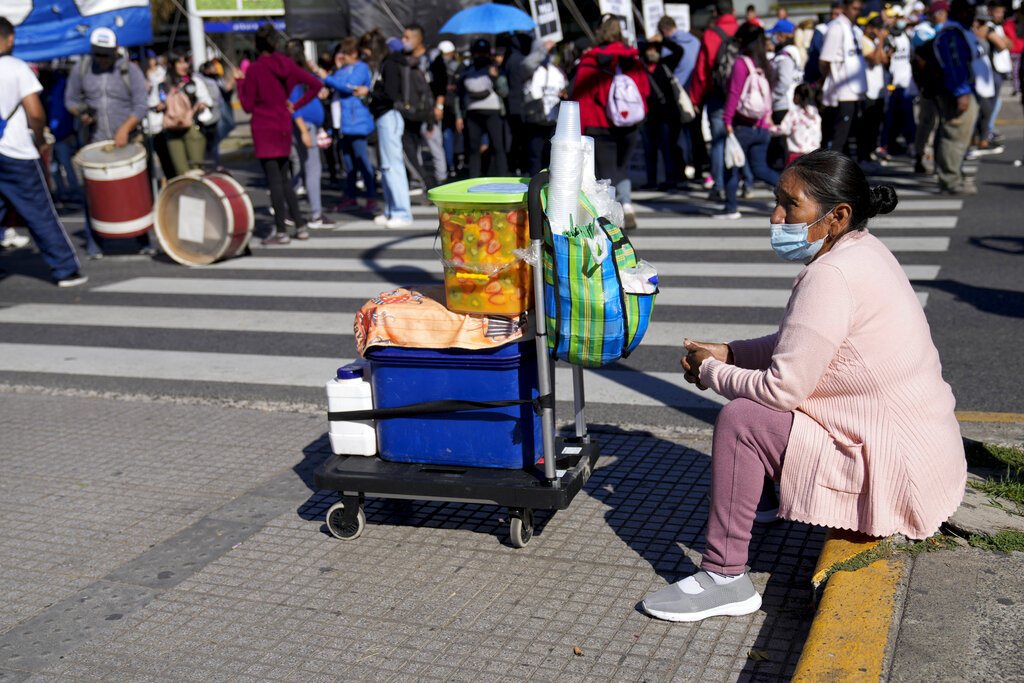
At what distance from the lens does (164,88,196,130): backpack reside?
40.4 feet

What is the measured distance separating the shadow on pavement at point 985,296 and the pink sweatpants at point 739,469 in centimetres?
433

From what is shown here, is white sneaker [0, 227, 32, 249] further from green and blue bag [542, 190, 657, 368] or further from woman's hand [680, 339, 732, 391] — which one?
woman's hand [680, 339, 732, 391]

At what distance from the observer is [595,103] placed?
1005cm

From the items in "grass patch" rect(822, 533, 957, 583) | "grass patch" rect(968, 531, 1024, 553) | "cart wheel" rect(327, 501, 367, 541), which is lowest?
"cart wheel" rect(327, 501, 367, 541)

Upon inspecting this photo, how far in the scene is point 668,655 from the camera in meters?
3.21

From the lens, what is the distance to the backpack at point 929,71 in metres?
11.3

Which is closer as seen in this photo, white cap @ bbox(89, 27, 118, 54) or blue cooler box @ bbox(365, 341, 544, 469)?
blue cooler box @ bbox(365, 341, 544, 469)

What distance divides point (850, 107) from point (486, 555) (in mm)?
9679

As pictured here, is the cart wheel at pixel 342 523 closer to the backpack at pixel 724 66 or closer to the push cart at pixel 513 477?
the push cart at pixel 513 477

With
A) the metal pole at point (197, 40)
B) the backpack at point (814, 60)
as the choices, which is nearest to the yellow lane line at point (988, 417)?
the backpack at point (814, 60)

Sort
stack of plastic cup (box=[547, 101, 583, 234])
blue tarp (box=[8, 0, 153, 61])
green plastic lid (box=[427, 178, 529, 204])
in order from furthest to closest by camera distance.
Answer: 1. blue tarp (box=[8, 0, 153, 61])
2. green plastic lid (box=[427, 178, 529, 204])
3. stack of plastic cup (box=[547, 101, 583, 234])

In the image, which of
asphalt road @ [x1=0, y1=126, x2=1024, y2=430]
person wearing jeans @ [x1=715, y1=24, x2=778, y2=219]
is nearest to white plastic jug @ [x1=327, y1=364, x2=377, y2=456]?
asphalt road @ [x1=0, y1=126, x2=1024, y2=430]

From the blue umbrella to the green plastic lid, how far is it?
8.45 metres

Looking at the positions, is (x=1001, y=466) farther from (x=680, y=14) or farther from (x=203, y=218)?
(x=680, y=14)
